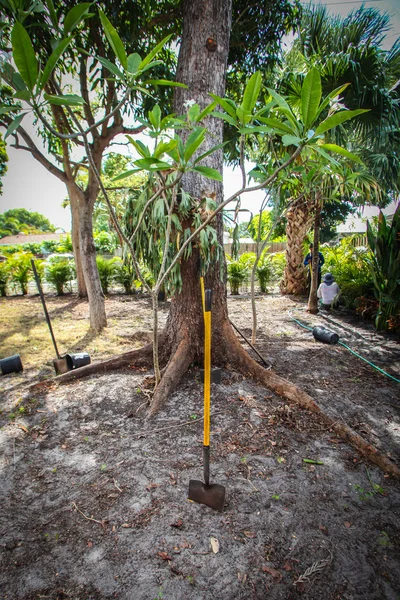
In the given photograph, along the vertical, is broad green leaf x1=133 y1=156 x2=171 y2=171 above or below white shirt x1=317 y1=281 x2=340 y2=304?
above

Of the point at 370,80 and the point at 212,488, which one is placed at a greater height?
the point at 370,80

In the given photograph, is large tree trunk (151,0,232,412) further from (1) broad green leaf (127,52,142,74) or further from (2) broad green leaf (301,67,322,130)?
(2) broad green leaf (301,67,322,130)

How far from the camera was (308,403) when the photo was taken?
2.60 meters

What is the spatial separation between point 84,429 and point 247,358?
1.75 m

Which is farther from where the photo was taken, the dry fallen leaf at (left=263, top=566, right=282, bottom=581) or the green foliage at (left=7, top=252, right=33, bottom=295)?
the green foliage at (left=7, top=252, right=33, bottom=295)

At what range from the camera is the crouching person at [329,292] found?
6852mm

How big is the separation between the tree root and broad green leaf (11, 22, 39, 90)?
8.74ft

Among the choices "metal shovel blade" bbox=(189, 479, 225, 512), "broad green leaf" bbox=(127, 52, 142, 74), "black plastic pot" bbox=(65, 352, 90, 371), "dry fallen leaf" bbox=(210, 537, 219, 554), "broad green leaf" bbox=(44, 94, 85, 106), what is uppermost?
"broad green leaf" bbox=(127, 52, 142, 74)

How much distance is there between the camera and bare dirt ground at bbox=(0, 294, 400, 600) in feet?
4.29

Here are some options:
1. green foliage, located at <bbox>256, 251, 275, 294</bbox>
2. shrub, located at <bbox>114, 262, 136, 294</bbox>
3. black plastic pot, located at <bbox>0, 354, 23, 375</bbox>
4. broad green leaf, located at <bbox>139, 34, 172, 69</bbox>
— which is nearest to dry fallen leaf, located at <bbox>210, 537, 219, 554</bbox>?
broad green leaf, located at <bbox>139, 34, 172, 69</bbox>

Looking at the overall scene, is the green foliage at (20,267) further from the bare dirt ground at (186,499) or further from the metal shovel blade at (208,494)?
the metal shovel blade at (208,494)

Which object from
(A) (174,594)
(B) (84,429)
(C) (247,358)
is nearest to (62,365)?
(B) (84,429)

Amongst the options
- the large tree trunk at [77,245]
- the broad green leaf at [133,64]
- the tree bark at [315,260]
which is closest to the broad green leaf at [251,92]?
the broad green leaf at [133,64]

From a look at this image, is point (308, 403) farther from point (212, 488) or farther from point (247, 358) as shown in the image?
point (212, 488)
